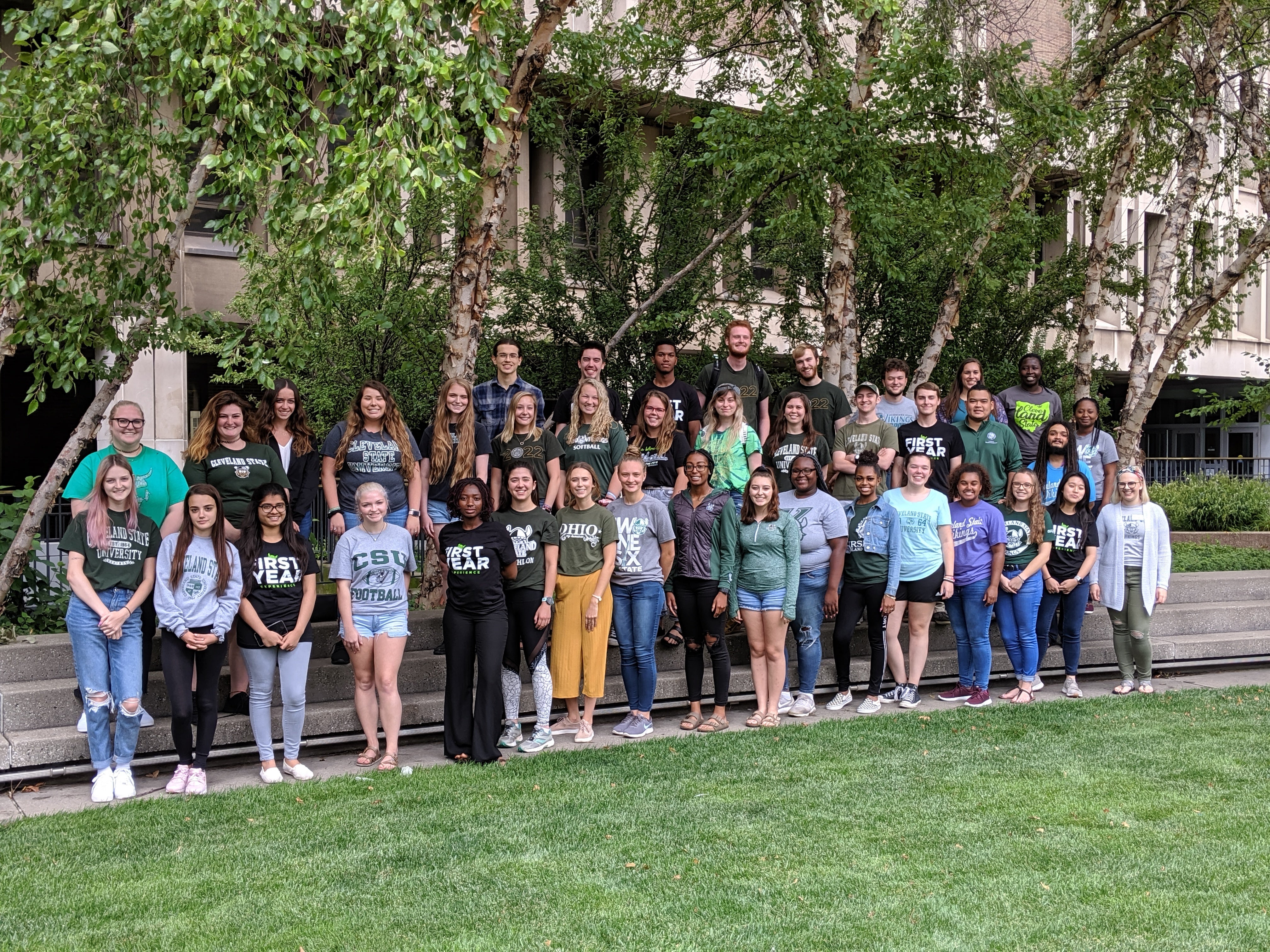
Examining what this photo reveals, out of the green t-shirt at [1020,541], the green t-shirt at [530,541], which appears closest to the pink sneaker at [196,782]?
the green t-shirt at [530,541]

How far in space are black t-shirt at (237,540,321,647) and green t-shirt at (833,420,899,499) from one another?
14.7 feet

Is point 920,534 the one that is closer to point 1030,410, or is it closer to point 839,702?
point 839,702

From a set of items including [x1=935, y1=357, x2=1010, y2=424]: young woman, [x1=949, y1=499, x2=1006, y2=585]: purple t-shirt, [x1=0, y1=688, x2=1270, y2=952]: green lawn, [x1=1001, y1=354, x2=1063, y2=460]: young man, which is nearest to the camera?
[x1=0, y1=688, x2=1270, y2=952]: green lawn

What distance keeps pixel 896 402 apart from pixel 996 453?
96 cm

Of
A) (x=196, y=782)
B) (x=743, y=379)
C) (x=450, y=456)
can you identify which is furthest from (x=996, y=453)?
(x=196, y=782)

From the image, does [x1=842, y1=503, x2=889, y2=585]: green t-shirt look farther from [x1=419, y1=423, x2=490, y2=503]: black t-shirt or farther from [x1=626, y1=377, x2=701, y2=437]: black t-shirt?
[x1=419, y1=423, x2=490, y2=503]: black t-shirt

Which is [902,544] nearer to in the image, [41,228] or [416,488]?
[416,488]

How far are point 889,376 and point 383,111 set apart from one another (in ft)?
16.4

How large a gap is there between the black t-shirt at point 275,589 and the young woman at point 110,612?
23.1 inches

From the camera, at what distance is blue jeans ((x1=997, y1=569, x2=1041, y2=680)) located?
373 inches

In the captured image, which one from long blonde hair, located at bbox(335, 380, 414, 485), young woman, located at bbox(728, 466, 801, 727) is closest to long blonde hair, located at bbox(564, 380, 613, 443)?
young woman, located at bbox(728, 466, 801, 727)

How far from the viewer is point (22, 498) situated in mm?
10086

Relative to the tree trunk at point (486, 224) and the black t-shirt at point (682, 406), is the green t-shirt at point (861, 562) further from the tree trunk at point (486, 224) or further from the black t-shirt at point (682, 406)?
the tree trunk at point (486, 224)

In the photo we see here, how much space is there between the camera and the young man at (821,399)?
985 centimetres
